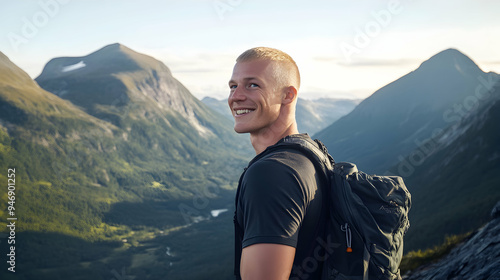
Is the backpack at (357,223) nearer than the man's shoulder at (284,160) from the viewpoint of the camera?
No

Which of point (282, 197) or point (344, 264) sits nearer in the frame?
point (282, 197)

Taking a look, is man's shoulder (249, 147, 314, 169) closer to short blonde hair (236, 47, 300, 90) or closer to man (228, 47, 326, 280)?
man (228, 47, 326, 280)

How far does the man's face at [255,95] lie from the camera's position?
4.60 metres

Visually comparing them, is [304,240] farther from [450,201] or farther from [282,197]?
[450,201]

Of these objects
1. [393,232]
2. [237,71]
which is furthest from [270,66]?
[393,232]

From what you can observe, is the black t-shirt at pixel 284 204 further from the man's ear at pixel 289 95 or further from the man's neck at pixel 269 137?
the man's ear at pixel 289 95

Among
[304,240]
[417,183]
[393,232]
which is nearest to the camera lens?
[304,240]

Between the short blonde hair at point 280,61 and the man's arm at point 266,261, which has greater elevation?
the short blonde hair at point 280,61

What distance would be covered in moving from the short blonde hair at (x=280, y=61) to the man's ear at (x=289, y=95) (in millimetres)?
61

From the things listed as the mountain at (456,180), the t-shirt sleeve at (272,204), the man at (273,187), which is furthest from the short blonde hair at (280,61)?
the mountain at (456,180)

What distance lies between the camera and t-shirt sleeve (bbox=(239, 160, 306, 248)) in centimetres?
339

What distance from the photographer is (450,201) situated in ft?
315

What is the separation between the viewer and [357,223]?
3.98 m

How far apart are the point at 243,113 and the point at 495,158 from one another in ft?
361
